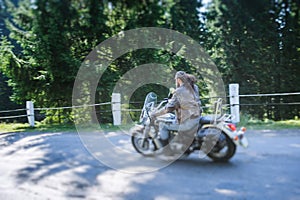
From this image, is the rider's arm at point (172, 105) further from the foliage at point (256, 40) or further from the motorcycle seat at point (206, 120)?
the foliage at point (256, 40)

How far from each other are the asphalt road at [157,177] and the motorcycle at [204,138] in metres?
0.04

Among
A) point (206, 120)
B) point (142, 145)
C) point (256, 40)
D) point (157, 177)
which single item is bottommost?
point (157, 177)

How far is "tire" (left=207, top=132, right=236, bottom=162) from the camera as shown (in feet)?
3.32

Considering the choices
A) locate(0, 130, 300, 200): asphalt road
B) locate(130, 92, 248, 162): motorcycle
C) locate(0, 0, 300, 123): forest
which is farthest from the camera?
locate(130, 92, 248, 162): motorcycle

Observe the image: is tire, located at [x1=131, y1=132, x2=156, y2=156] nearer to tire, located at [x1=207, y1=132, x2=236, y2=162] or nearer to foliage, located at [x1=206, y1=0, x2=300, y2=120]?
tire, located at [x1=207, y1=132, x2=236, y2=162]

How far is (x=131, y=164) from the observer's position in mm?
1062

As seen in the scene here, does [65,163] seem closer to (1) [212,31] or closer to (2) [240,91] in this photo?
(1) [212,31]

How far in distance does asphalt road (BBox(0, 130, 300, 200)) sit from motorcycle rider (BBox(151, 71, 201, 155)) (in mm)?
103

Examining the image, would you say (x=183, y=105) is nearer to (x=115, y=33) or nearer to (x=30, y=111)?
(x=115, y=33)

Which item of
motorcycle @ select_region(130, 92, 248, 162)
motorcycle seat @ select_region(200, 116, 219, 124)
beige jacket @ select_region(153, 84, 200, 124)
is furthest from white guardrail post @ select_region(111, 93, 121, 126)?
motorcycle seat @ select_region(200, 116, 219, 124)

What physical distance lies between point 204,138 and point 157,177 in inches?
10.0

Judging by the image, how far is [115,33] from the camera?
2.90 ft

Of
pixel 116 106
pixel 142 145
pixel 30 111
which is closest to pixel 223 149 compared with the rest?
pixel 142 145

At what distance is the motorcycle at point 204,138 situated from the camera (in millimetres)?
1041
